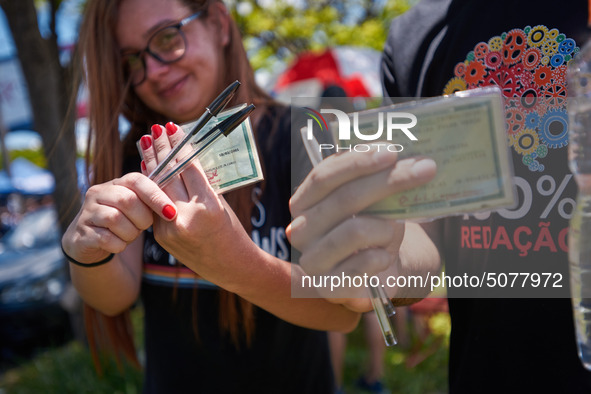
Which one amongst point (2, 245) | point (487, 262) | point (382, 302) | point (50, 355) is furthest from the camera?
point (2, 245)

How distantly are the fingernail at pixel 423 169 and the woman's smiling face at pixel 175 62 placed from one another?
0.85m

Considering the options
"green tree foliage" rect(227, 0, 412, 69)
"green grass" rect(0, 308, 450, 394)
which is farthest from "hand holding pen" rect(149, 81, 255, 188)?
"green tree foliage" rect(227, 0, 412, 69)

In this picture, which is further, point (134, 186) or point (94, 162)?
point (94, 162)

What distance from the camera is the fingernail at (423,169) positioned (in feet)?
2.38

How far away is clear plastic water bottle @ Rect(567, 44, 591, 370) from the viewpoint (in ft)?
2.45

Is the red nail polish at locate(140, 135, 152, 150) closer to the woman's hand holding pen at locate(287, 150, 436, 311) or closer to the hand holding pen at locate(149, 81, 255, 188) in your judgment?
the hand holding pen at locate(149, 81, 255, 188)

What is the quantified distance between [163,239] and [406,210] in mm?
463

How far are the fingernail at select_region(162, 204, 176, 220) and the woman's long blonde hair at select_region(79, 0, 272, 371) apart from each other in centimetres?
46

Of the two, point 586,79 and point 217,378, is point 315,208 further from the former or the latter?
point 217,378

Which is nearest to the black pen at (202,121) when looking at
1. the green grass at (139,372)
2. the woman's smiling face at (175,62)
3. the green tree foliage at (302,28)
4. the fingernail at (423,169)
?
the fingernail at (423,169)

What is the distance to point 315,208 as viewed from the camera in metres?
0.78

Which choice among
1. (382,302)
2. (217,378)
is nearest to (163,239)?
(382,302)

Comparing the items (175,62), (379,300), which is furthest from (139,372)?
(379,300)

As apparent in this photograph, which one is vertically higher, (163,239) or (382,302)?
(163,239)
